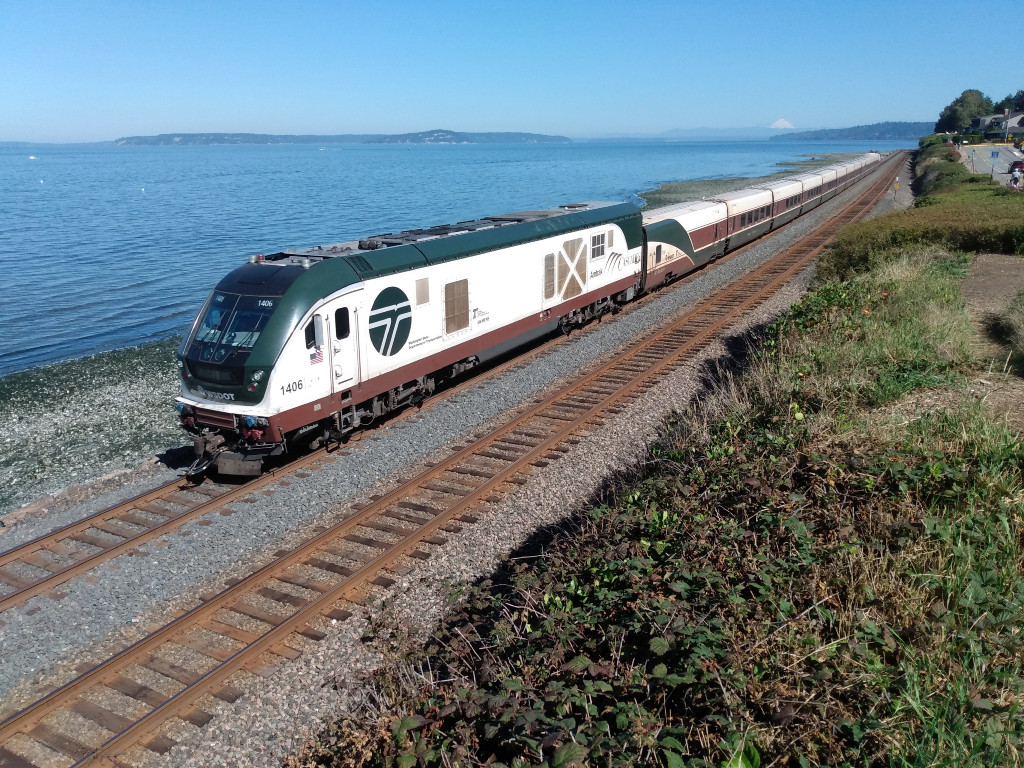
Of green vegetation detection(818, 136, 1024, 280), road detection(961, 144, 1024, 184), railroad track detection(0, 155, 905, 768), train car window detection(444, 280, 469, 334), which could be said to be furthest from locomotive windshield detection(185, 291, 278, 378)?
road detection(961, 144, 1024, 184)

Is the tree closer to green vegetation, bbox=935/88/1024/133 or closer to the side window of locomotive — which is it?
green vegetation, bbox=935/88/1024/133

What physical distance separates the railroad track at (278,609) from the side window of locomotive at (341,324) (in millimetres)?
2294

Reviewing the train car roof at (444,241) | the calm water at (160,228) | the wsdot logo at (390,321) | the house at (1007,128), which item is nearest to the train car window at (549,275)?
the train car roof at (444,241)

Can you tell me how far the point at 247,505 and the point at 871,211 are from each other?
44069mm

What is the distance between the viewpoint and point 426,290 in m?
13.4

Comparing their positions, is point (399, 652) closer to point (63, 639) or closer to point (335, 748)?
point (335, 748)

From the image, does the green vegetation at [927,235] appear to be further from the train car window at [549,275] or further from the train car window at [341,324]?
the train car window at [341,324]

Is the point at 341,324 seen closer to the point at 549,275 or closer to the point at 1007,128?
the point at 549,275

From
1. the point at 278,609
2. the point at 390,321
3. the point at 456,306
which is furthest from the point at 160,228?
the point at 278,609

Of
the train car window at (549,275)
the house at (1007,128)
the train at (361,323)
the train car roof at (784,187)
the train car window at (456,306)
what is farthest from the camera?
the house at (1007,128)

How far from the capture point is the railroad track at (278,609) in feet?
21.0

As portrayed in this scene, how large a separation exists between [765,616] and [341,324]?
322 inches

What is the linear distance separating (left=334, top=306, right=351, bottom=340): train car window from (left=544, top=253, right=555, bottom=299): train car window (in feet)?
23.1

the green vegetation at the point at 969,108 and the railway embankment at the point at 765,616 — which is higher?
the green vegetation at the point at 969,108
